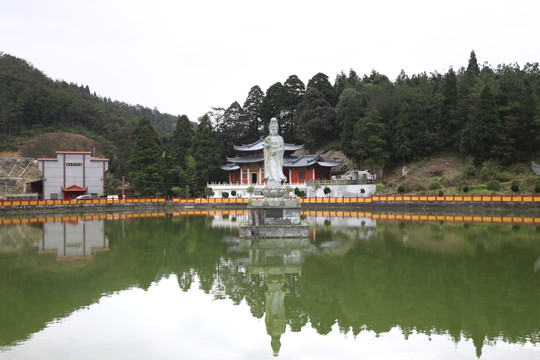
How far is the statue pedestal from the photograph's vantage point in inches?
653

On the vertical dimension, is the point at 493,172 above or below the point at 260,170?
below

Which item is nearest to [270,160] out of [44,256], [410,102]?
[44,256]

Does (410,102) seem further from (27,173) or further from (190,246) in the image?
(27,173)

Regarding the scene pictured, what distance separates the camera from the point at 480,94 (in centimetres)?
3934

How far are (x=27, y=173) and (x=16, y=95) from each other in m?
21.7

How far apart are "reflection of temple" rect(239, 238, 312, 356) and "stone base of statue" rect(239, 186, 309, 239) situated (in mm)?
345

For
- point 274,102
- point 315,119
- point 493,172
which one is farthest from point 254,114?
point 493,172

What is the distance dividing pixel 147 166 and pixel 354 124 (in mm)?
22483

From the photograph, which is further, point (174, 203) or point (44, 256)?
point (174, 203)

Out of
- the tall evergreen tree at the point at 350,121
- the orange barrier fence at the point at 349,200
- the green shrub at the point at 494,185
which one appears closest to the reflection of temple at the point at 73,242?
the orange barrier fence at the point at 349,200

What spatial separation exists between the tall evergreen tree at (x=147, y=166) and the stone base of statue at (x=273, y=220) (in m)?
29.9

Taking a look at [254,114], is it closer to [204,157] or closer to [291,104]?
[291,104]

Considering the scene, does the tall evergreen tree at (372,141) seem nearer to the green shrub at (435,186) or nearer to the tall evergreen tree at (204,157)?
the green shrub at (435,186)

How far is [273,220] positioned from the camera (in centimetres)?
1686
